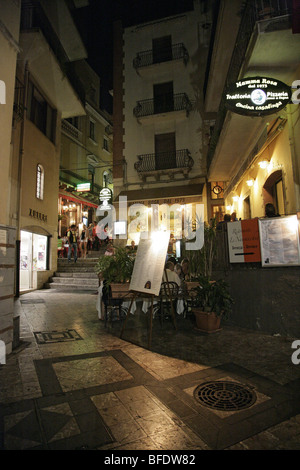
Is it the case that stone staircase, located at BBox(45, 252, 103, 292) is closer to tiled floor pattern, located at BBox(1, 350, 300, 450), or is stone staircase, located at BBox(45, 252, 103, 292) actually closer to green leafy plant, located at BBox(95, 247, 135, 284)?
green leafy plant, located at BBox(95, 247, 135, 284)

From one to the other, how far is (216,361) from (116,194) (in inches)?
611

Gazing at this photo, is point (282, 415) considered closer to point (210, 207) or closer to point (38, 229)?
point (38, 229)

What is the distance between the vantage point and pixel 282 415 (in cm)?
257

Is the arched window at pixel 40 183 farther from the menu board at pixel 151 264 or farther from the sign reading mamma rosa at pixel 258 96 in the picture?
the sign reading mamma rosa at pixel 258 96

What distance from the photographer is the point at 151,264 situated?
4.94m

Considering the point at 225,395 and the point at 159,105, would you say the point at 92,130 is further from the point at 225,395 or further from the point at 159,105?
the point at 225,395

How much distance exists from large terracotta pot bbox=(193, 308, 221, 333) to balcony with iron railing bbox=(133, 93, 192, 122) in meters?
15.0

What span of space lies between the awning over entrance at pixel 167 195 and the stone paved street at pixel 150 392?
38.1ft

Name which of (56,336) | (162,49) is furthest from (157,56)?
(56,336)

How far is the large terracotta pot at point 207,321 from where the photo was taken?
5.45 metres

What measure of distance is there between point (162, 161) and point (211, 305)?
45.9 feet

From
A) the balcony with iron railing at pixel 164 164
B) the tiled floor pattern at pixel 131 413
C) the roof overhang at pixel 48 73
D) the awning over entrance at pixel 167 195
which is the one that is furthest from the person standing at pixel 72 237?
the tiled floor pattern at pixel 131 413

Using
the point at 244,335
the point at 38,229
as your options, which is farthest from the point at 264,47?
the point at 38,229
